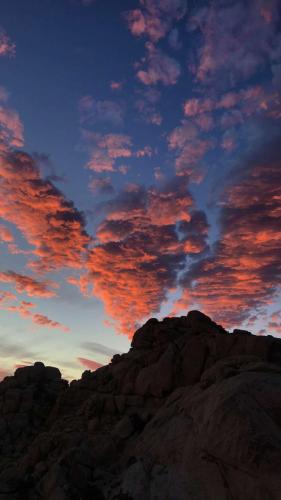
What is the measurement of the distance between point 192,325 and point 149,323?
4.96 m

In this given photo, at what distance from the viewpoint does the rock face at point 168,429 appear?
13.0 metres

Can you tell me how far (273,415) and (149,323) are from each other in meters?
20.8

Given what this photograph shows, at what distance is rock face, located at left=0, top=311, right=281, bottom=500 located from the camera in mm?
13039

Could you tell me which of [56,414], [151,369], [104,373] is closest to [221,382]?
[151,369]

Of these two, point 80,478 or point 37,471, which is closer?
point 80,478

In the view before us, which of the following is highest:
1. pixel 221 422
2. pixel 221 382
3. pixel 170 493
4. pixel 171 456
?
pixel 221 382

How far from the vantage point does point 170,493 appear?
14.0 meters

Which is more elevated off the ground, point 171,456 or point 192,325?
point 192,325

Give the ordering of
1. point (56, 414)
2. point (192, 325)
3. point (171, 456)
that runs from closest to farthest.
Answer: point (171, 456) < point (192, 325) < point (56, 414)

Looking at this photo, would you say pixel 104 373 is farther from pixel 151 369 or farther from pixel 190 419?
pixel 190 419

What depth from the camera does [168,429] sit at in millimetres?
17734

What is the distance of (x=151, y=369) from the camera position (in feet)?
88.6

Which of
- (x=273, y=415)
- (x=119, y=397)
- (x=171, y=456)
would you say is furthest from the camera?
(x=119, y=397)

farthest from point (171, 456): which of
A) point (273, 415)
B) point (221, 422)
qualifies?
point (273, 415)
